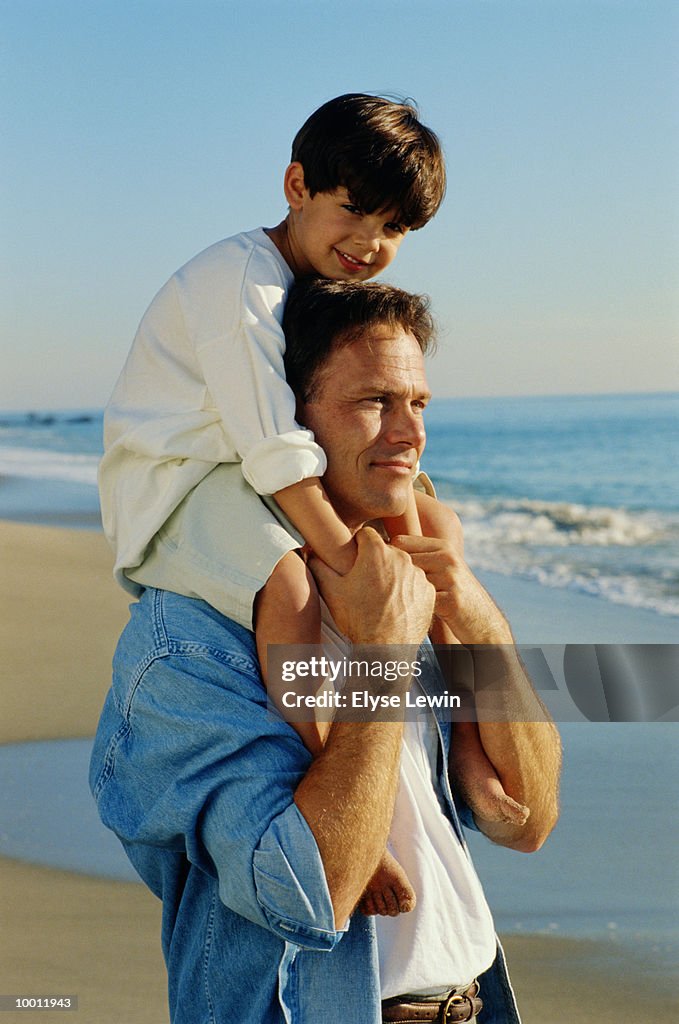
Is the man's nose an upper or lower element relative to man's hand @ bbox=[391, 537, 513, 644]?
Result: upper

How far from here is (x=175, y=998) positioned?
1941 millimetres

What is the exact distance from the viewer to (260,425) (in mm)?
2057

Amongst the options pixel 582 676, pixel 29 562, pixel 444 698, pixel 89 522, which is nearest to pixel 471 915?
pixel 444 698

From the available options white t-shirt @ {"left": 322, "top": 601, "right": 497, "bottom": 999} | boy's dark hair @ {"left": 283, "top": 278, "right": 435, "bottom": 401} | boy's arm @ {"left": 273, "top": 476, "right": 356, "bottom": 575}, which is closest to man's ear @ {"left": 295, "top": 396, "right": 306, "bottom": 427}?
boy's dark hair @ {"left": 283, "top": 278, "right": 435, "bottom": 401}

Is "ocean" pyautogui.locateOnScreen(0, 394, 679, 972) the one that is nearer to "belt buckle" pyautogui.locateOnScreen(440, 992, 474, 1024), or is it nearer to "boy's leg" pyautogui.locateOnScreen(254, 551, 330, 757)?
"belt buckle" pyautogui.locateOnScreen(440, 992, 474, 1024)

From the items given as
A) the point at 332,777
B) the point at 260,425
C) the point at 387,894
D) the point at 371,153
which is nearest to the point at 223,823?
the point at 332,777

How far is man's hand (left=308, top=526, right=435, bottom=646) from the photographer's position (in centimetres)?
189

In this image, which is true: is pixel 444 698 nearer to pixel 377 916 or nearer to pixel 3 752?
pixel 377 916

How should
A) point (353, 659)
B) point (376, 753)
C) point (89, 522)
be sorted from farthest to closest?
1. point (89, 522)
2. point (353, 659)
3. point (376, 753)

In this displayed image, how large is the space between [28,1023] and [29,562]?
560cm

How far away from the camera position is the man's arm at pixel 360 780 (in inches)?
68.0

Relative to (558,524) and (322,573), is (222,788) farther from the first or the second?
(558,524)

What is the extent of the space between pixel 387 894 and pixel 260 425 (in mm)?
758

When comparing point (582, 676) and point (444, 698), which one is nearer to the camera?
point (444, 698)
